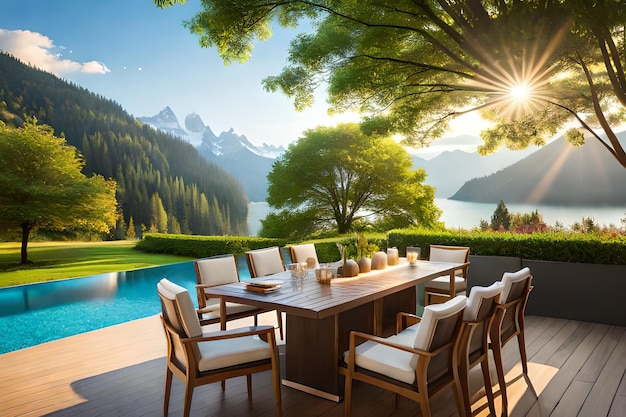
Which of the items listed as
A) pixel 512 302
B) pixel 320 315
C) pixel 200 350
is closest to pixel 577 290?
pixel 512 302

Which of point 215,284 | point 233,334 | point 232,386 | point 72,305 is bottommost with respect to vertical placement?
point 72,305

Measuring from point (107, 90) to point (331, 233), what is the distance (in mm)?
9153

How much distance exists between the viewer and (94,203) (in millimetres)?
10789

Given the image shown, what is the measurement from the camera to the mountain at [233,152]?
49.6ft

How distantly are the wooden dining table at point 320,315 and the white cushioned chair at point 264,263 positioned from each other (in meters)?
0.88

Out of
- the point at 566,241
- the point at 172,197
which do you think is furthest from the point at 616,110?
the point at 172,197

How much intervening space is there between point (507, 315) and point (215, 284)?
2607 mm

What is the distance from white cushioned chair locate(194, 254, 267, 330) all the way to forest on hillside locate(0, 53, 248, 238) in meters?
7.79

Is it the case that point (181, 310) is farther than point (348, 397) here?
No

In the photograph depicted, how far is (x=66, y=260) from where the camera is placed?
399 inches

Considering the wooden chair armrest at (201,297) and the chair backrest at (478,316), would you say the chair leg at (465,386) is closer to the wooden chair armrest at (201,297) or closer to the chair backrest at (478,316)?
the chair backrest at (478,316)

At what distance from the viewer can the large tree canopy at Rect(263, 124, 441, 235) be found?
655 inches

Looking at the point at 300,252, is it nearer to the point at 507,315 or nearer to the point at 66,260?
the point at 507,315

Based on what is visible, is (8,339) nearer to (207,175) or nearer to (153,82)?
(153,82)
